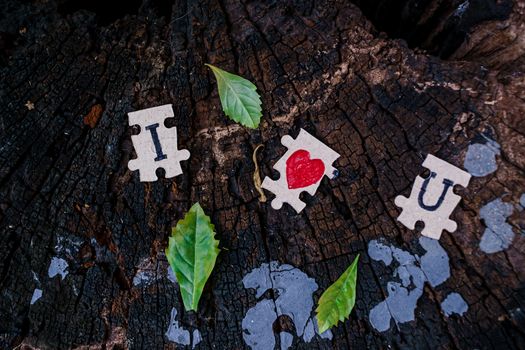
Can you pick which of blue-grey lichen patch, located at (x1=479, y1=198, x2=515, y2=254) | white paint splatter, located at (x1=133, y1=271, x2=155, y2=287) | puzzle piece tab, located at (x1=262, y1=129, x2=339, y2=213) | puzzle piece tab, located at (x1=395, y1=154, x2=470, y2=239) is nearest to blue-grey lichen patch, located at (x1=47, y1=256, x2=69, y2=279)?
white paint splatter, located at (x1=133, y1=271, x2=155, y2=287)

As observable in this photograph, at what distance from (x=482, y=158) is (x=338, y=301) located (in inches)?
28.9

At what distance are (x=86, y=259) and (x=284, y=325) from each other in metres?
0.81

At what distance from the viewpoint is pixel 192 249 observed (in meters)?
1.92

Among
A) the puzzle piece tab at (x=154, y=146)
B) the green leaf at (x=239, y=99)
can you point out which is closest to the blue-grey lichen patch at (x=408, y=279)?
the green leaf at (x=239, y=99)

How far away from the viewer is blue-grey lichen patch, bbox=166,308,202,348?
1880mm

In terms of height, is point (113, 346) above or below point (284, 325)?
below

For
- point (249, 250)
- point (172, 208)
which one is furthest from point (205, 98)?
point (249, 250)

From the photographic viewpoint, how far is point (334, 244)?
1.89 m

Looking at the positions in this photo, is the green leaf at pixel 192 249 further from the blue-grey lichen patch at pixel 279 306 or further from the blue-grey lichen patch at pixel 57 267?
the blue-grey lichen patch at pixel 57 267

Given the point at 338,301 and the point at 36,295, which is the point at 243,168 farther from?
the point at 36,295

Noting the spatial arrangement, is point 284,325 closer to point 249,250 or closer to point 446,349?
point 249,250

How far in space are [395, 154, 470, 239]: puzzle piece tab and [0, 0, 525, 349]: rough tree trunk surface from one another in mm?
32

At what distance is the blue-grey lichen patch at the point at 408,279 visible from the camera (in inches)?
71.1

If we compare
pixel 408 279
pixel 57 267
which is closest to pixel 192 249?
pixel 57 267
